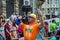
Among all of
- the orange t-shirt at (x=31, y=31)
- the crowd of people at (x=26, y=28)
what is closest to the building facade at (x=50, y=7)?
Answer: the crowd of people at (x=26, y=28)

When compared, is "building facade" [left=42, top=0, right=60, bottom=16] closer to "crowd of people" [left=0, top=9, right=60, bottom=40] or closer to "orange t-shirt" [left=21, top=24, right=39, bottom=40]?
"crowd of people" [left=0, top=9, right=60, bottom=40]

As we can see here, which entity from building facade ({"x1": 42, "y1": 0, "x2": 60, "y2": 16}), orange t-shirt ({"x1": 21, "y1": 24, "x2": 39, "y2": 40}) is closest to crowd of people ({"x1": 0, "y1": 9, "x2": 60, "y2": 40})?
orange t-shirt ({"x1": 21, "y1": 24, "x2": 39, "y2": 40})

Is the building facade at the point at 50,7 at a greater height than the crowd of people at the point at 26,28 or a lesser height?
lesser

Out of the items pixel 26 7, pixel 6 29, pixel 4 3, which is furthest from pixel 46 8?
pixel 6 29

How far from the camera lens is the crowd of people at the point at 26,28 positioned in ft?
32.8

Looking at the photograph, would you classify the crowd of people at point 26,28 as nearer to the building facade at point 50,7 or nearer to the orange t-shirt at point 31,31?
the orange t-shirt at point 31,31

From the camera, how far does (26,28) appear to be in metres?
10.2

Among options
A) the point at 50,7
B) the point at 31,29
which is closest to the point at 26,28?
the point at 31,29

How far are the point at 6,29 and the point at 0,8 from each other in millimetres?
20238

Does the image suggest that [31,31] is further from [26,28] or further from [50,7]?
[50,7]

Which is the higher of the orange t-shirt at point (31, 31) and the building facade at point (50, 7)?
the orange t-shirt at point (31, 31)

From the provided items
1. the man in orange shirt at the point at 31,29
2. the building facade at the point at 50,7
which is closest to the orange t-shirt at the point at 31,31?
the man in orange shirt at the point at 31,29

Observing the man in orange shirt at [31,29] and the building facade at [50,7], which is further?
the building facade at [50,7]

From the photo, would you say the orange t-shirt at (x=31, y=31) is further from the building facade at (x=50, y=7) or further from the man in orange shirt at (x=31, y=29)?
the building facade at (x=50, y=7)
